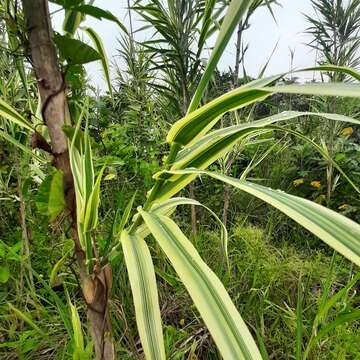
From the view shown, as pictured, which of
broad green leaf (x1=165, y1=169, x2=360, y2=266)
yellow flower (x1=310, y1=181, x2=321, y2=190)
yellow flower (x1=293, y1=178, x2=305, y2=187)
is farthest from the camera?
yellow flower (x1=293, y1=178, x2=305, y2=187)

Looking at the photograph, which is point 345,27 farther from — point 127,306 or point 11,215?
point 11,215

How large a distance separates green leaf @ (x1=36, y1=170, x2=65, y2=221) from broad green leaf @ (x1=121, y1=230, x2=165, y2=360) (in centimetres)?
15

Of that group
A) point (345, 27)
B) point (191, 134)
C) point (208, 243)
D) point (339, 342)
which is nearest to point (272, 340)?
point (339, 342)

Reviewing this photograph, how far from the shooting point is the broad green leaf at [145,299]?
15.3 inches

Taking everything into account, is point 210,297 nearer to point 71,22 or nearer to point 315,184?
point 71,22

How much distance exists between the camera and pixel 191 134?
48 centimetres

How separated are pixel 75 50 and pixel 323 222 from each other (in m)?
0.46

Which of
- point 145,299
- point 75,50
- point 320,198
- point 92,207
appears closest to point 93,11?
point 75,50

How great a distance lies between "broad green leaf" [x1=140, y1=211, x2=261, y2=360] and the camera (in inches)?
12.7

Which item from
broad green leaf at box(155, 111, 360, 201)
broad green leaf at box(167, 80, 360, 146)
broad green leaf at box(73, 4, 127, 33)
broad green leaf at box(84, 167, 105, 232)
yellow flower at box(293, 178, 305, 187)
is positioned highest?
broad green leaf at box(73, 4, 127, 33)

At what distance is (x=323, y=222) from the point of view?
1.13 feet

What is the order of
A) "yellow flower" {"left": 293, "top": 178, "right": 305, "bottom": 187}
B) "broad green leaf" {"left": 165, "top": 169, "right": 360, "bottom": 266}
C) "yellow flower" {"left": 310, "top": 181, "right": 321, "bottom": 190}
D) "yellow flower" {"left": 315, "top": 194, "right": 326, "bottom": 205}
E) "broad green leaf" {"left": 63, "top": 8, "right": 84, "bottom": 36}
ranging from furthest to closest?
"yellow flower" {"left": 293, "top": 178, "right": 305, "bottom": 187} → "yellow flower" {"left": 310, "top": 181, "right": 321, "bottom": 190} → "yellow flower" {"left": 315, "top": 194, "right": 326, "bottom": 205} → "broad green leaf" {"left": 63, "top": 8, "right": 84, "bottom": 36} → "broad green leaf" {"left": 165, "top": 169, "right": 360, "bottom": 266}

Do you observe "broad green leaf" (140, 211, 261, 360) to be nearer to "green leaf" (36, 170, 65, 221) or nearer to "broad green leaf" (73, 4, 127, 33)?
"green leaf" (36, 170, 65, 221)

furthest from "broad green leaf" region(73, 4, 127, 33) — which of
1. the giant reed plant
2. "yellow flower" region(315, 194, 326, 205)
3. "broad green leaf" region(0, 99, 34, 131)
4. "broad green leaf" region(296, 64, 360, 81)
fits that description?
"yellow flower" region(315, 194, 326, 205)
